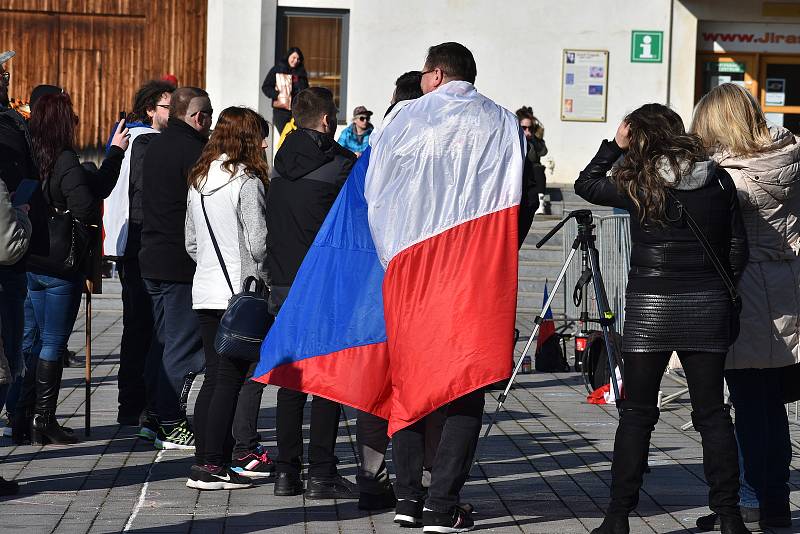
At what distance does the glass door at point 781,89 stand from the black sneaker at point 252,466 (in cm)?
1535

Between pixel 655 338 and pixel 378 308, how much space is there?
1.25 m

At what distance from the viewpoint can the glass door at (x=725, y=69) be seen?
20688mm

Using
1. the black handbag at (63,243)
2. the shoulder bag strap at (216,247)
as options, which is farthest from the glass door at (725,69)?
the shoulder bag strap at (216,247)

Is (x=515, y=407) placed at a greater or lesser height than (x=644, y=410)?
lesser

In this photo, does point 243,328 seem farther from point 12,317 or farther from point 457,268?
point 457,268

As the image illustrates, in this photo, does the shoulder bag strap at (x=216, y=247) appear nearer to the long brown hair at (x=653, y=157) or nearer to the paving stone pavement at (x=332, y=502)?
the paving stone pavement at (x=332, y=502)

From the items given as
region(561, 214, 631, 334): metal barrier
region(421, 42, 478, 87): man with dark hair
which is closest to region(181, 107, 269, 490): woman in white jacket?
region(421, 42, 478, 87): man with dark hair

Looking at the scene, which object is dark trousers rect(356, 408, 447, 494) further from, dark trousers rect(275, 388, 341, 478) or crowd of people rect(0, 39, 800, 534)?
dark trousers rect(275, 388, 341, 478)

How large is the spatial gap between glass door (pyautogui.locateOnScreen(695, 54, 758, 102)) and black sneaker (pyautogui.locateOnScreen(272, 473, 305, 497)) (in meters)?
15.2

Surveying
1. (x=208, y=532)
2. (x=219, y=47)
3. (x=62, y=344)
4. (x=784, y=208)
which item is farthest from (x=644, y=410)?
(x=219, y=47)

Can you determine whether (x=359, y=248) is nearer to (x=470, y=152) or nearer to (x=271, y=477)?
(x=470, y=152)

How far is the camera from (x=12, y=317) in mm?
6539

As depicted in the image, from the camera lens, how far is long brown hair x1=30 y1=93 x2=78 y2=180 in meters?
7.46

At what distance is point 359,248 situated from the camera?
6238mm
